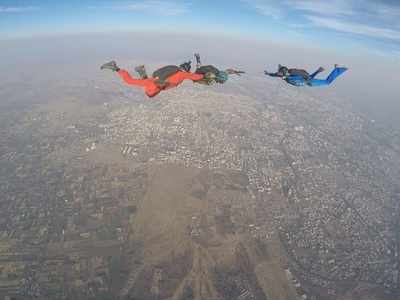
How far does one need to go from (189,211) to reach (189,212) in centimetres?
37

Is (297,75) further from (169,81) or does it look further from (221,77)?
(169,81)

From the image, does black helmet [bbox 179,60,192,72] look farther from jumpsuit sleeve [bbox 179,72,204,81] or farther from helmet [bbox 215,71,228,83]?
helmet [bbox 215,71,228,83]

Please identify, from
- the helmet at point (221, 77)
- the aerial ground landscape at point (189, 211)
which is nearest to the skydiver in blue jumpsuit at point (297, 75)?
the helmet at point (221, 77)

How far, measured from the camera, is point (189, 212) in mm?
62500

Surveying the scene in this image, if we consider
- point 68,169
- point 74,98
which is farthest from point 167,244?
point 74,98

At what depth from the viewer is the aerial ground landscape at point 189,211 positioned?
161ft

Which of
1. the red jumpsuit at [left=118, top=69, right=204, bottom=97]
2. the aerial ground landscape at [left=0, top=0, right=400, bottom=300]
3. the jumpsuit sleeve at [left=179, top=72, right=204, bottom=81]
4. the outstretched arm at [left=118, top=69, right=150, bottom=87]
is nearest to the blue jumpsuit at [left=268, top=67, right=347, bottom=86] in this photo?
the jumpsuit sleeve at [left=179, top=72, right=204, bottom=81]

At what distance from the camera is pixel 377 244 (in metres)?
63.8

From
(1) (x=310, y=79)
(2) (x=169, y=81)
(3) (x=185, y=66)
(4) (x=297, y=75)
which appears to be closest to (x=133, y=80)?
(2) (x=169, y=81)

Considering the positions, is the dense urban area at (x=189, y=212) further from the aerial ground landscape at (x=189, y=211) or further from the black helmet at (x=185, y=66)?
the black helmet at (x=185, y=66)

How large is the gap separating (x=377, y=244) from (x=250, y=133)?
207 feet

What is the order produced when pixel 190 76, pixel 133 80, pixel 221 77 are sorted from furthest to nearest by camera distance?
1. pixel 133 80
2. pixel 190 76
3. pixel 221 77

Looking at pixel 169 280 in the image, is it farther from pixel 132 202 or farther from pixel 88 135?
pixel 88 135

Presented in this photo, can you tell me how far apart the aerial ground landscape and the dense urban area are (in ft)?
0.90
